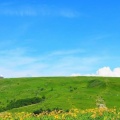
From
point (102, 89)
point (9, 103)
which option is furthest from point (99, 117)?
point (102, 89)

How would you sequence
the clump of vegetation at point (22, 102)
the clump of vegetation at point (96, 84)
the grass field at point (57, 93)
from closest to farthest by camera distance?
1. the grass field at point (57, 93)
2. the clump of vegetation at point (22, 102)
3. the clump of vegetation at point (96, 84)

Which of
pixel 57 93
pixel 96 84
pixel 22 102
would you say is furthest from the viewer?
pixel 96 84

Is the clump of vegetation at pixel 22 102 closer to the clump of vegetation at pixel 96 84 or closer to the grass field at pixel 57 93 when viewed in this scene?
the grass field at pixel 57 93

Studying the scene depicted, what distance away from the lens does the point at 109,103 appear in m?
53.9

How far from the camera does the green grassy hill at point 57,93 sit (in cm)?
5312

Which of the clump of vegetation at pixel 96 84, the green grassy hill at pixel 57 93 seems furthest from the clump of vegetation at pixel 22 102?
the clump of vegetation at pixel 96 84

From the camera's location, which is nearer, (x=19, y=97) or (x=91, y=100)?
(x=91, y=100)

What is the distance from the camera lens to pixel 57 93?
65188mm

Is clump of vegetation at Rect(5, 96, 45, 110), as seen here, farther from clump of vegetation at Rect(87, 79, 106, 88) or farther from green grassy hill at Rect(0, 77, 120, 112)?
clump of vegetation at Rect(87, 79, 106, 88)

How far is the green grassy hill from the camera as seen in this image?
53119 millimetres

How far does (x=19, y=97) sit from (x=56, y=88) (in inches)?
342

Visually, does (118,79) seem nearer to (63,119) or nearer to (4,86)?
(4,86)

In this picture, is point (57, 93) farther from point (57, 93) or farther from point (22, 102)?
point (22, 102)

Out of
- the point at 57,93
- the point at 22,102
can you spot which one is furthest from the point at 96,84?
the point at 22,102
